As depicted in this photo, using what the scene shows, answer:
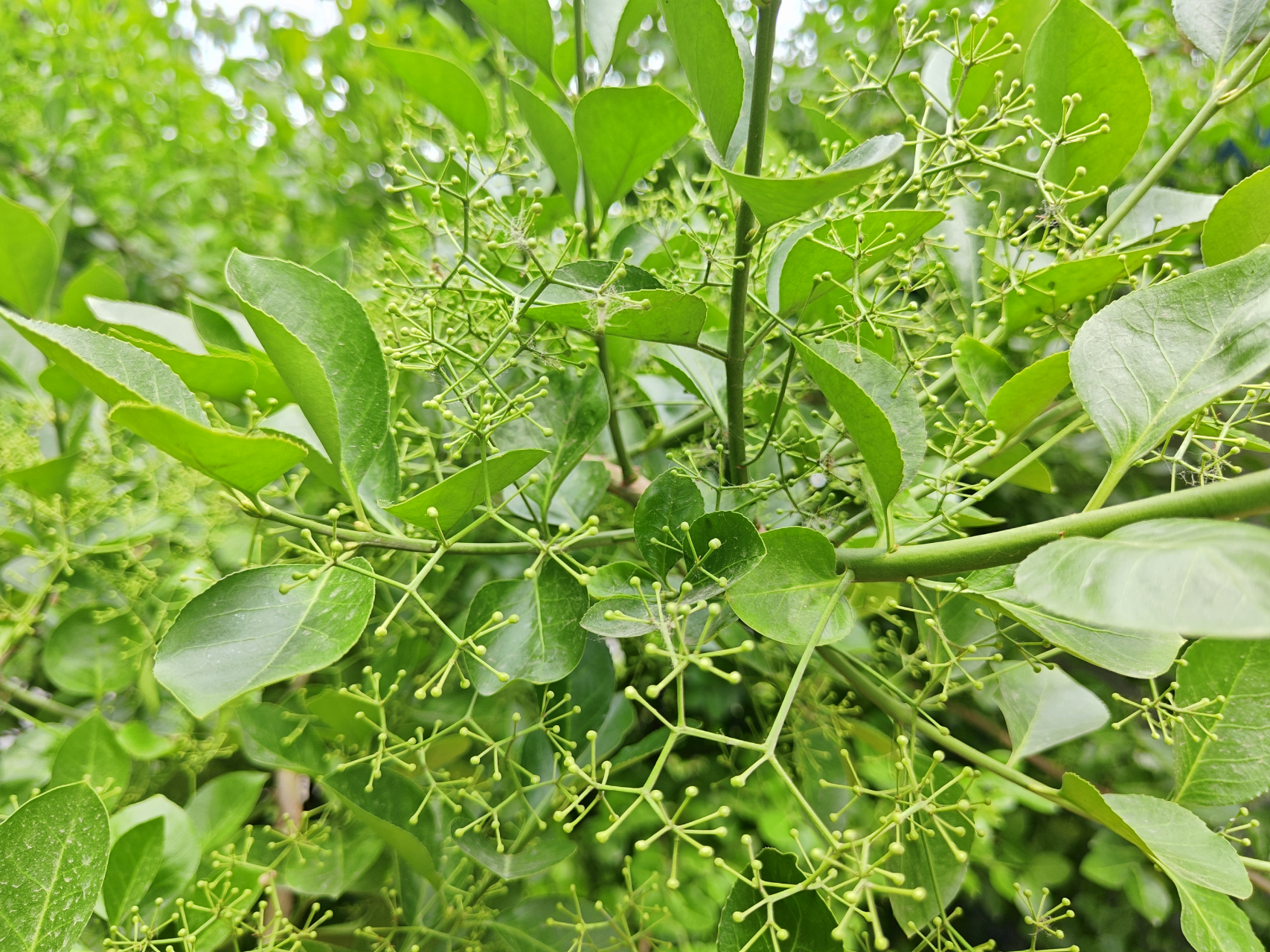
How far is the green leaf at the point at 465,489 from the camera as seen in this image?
0.39 m

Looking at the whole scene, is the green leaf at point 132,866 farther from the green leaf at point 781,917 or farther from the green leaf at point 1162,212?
the green leaf at point 1162,212

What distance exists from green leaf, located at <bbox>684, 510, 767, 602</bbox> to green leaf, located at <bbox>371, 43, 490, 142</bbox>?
0.44m

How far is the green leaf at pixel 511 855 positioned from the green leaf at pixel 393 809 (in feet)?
0.09

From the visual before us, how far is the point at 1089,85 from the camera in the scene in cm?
49

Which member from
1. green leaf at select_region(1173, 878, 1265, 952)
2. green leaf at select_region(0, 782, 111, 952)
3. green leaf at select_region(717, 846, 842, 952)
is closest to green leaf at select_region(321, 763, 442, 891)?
green leaf at select_region(0, 782, 111, 952)

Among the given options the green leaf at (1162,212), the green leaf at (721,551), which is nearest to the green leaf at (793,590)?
the green leaf at (721,551)

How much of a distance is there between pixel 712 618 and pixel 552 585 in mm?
103

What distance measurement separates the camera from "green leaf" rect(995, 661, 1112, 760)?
554mm

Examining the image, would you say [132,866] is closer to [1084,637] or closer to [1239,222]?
[1084,637]

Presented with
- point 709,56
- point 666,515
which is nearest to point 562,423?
point 666,515

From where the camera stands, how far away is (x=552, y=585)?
1.57 ft

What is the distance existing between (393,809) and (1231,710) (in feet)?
1.90

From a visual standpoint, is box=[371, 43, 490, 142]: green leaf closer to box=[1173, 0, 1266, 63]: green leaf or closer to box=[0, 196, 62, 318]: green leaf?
box=[0, 196, 62, 318]: green leaf

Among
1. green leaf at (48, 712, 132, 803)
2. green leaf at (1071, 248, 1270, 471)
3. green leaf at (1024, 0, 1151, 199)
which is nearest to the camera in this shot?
green leaf at (1071, 248, 1270, 471)
